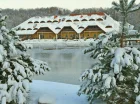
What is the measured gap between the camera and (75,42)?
1718 inches

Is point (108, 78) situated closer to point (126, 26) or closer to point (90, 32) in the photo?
point (126, 26)

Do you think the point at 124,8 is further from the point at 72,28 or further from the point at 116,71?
the point at 72,28

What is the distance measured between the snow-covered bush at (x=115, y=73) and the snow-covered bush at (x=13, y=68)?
3.54 feet

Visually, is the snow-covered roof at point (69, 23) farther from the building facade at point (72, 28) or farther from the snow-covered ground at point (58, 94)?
the snow-covered ground at point (58, 94)

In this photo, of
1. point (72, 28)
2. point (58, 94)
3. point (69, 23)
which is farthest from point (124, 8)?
point (69, 23)

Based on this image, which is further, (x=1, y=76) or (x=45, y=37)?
(x=45, y=37)

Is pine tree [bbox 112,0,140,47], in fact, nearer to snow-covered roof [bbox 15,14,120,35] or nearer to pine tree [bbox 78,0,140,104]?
A: pine tree [bbox 78,0,140,104]

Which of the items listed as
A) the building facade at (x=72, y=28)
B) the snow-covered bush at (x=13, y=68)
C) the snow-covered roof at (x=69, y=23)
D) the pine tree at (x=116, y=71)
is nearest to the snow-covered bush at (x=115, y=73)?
the pine tree at (x=116, y=71)

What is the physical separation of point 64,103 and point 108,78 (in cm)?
149

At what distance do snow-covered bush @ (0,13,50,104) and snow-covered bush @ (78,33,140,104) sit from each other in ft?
3.54

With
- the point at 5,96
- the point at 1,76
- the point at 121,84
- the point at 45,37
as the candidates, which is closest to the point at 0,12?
the point at 1,76

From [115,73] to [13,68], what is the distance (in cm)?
181

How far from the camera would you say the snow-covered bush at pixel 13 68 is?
15.5 feet

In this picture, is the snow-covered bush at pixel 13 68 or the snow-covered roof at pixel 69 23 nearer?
the snow-covered bush at pixel 13 68
